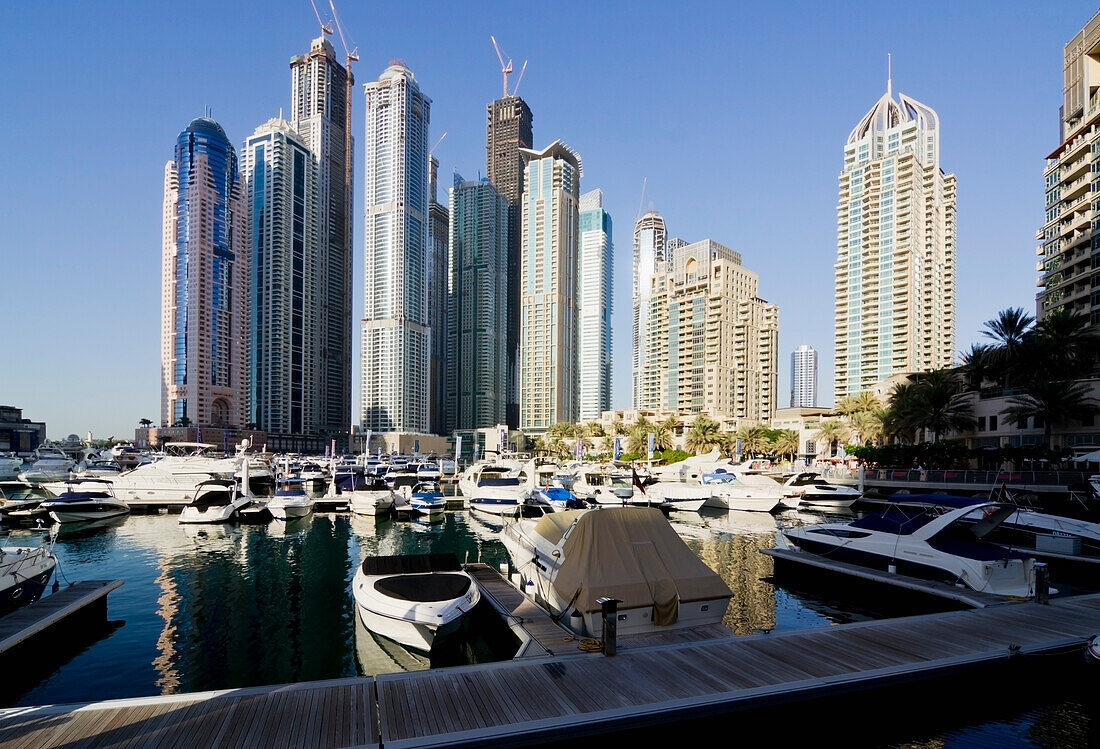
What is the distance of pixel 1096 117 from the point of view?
7119 centimetres

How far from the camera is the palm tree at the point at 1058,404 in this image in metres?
52.2

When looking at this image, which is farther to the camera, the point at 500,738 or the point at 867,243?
the point at 867,243

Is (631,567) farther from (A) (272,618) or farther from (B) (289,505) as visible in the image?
(B) (289,505)

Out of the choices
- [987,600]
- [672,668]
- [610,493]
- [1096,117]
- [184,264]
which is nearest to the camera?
[672,668]

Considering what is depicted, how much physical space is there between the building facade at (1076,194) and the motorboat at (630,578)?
75.7 metres

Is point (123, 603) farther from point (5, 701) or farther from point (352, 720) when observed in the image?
point (352, 720)

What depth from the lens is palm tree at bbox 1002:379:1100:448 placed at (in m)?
52.2

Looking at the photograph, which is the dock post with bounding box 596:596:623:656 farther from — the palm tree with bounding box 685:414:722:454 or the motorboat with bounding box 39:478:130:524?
the palm tree with bounding box 685:414:722:454

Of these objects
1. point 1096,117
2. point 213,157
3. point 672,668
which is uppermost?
point 213,157

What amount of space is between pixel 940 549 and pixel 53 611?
95.0 feet

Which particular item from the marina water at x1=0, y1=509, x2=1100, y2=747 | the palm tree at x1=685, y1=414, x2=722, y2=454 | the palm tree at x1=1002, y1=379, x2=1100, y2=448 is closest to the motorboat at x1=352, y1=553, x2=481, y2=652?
the marina water at x1=0, y1=509, x2=1100, y2=747

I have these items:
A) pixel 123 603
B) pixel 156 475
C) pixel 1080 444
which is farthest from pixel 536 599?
pixel 1080 444

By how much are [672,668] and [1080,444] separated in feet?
198

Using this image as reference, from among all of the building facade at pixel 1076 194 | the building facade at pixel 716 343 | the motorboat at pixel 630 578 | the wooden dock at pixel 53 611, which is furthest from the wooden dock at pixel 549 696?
the building facade at pixel 716 343
